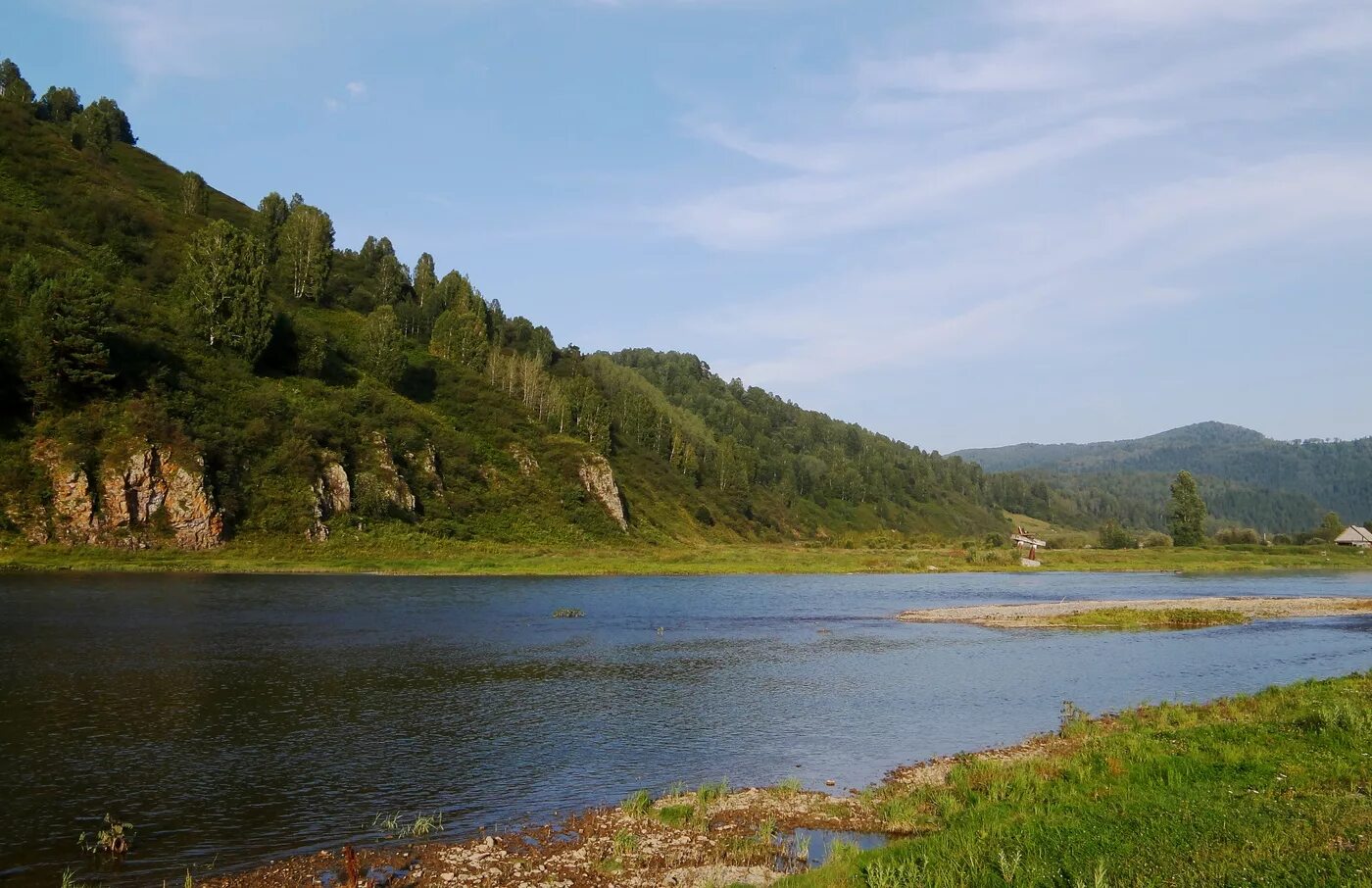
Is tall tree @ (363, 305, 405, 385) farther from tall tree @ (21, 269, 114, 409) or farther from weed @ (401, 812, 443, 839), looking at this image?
weed @ (401, 812, 443, 839)

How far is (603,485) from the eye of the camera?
14738 cm

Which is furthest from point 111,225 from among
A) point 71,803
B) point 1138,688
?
point 1138,688

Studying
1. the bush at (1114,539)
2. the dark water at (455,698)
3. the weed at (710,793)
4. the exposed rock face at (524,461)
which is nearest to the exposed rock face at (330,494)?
the dark water at (455,698)

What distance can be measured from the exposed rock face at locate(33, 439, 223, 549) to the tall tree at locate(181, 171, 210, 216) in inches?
4055

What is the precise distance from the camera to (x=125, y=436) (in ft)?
276

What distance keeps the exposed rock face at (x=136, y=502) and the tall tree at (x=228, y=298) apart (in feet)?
100

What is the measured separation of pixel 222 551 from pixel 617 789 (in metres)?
76.8

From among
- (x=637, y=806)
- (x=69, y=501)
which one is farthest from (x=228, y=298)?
(x=637, y=806)

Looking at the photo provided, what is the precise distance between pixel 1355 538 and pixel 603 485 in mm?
167754

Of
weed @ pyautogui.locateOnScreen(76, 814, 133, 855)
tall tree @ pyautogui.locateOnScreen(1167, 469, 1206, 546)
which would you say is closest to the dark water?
weed @ pyautogui.locateOnScreen(76, 814, 133, 855)

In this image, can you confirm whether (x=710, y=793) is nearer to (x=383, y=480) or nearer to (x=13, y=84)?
(x=383, y=480)

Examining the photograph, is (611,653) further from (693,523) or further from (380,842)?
(693,523)

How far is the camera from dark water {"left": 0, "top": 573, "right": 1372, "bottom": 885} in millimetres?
20906

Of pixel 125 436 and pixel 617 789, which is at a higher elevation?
pixel 125 436
